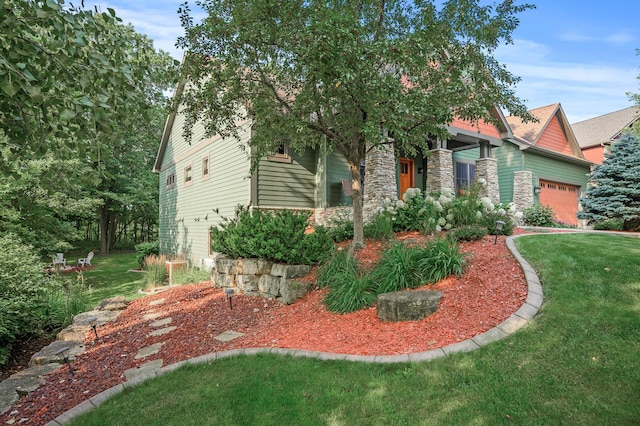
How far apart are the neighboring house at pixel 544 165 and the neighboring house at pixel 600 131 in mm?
4872

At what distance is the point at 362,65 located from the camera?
4848mm

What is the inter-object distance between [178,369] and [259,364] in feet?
2.98

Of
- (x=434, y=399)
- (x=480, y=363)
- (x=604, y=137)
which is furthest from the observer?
(x=604, y=137)

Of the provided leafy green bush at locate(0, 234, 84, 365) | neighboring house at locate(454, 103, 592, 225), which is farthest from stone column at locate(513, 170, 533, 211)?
leafy green bush at locate(0, 234, 84, 365)

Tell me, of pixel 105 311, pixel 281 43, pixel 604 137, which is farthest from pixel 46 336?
pixel 604 137

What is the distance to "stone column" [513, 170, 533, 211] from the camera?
14.6m

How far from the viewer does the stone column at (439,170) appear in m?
11.1

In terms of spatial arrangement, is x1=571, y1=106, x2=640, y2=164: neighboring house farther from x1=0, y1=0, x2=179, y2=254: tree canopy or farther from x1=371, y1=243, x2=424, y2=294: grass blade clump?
x1=0, y1=0, x2=179, y2=254: tree canopy

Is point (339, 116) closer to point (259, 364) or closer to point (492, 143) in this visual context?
point (259, 364)

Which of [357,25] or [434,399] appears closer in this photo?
[434,399]

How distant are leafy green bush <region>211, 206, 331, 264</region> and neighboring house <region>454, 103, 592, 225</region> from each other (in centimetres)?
1021

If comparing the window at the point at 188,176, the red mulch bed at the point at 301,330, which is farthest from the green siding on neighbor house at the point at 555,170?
the window at the point at 188,176

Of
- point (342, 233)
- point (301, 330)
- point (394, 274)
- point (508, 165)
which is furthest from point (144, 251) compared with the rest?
point (508, 165)

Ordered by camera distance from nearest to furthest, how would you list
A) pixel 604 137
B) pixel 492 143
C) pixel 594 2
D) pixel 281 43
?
pixel 281 43, pixel 594 2, pixel 492 143, pixel 604 137
